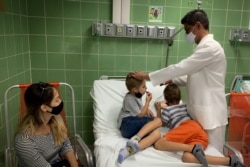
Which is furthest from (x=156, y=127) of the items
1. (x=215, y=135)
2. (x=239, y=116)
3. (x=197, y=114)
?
(x=239, y=116)

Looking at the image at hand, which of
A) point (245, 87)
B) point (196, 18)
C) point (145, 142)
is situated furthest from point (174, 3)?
point (145, 142)

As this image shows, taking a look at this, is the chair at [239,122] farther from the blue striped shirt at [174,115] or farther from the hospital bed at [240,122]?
the blue striped shirt at [174,115]

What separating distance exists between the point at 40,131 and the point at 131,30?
163 cm

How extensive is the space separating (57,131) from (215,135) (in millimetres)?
1255

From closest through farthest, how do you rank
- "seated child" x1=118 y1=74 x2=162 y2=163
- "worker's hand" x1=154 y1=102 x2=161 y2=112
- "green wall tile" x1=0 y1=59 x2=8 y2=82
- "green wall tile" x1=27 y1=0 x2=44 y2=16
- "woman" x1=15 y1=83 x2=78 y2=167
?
"woman" x1=15 y1=83 x2=78 y2=167 < "seated child" x1=118 y1=74 x2=162 y2=163 < "green wall tile" x1=0 y1=59 x2=8 y2=82 < "worker's hand" x1=154 y1=102 x2=161 y2=112 < "green wall tile" x1=27 y1=0 x2=44 y2=16

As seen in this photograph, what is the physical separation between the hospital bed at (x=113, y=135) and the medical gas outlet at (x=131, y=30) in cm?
51

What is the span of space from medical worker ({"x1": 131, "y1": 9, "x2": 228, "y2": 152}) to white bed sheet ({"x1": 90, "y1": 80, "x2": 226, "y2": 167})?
0.21 meters

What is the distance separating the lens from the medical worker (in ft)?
6.37

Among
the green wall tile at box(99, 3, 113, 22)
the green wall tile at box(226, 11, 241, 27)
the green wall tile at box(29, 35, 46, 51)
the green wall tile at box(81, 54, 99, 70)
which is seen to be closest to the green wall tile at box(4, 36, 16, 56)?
the green wall tile at box(29, 35, 46, 51)

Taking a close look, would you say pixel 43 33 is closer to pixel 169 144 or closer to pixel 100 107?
pixel 100 107

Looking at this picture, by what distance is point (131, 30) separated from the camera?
286cm

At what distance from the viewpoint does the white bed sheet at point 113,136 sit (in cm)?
170

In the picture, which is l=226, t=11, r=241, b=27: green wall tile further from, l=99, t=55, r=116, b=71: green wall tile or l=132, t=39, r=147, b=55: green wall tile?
l=99, t=55, r=116, b=71: green wall tile

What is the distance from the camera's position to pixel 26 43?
280 cm
